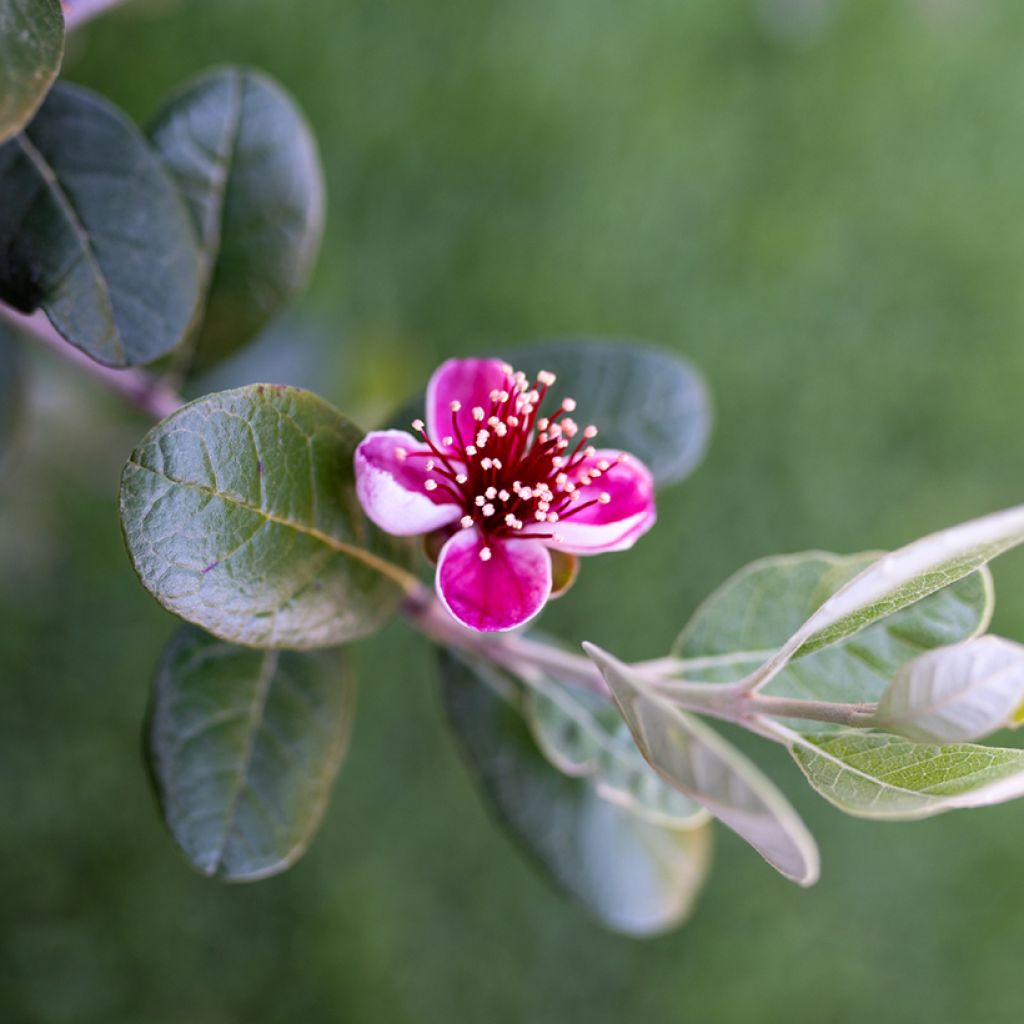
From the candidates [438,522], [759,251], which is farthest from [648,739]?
[759,251]

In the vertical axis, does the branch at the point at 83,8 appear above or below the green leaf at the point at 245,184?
above

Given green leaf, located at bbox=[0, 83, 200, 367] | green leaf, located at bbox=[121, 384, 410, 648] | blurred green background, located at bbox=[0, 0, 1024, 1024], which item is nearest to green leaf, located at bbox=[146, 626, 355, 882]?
green leaf, located at bbox=[121, 384, 410, 648]

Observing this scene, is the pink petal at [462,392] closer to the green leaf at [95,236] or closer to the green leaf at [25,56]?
the green leaf at [95,236]

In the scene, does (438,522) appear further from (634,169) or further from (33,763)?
(634,169)

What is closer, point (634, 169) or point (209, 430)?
point (209, 430)

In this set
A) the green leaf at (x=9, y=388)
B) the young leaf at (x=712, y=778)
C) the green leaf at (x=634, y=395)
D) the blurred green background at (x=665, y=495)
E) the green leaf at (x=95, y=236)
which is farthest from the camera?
the blurred green background at (x=665, y=495)

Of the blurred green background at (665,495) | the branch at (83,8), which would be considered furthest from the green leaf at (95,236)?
the blurred green background at (665,495)

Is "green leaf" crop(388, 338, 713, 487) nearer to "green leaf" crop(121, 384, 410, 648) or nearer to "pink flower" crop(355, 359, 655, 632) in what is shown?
"pink flower" crop(355, 359, 655, 632)
